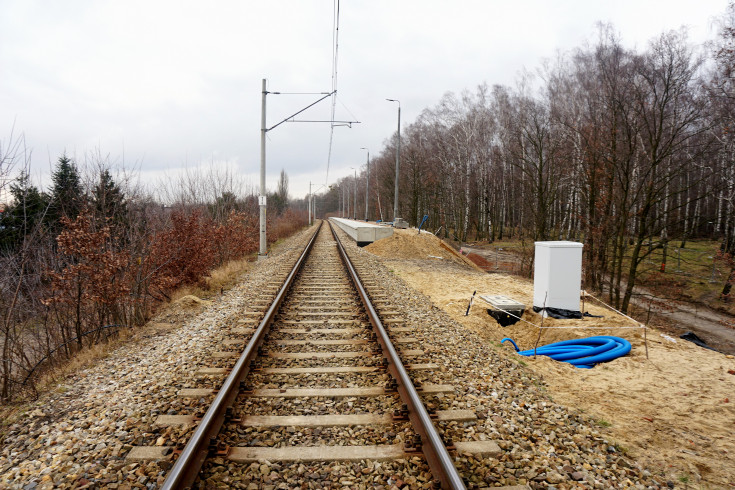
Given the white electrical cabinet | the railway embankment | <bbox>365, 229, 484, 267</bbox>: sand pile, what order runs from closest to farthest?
the railway embankment
the white electrical cabinet
<bbox>365, 229, 484, 267</bbox>: sand pile

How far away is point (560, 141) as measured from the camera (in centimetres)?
2348

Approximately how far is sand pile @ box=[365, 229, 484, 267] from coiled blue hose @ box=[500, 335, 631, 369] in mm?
11547

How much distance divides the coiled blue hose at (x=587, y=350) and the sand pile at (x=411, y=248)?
37.9 ft

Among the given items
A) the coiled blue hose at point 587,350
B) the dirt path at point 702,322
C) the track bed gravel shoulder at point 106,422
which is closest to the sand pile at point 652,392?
the coiled blue hose at point 587,350

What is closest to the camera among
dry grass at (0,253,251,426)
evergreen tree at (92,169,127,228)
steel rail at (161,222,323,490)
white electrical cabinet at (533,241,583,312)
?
steel rail at (161,222,323,490)

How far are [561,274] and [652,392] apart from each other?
3.37 meters

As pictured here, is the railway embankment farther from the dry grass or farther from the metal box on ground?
the metal box on ground

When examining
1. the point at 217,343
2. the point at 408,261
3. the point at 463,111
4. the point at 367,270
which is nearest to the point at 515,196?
the point at 463,111

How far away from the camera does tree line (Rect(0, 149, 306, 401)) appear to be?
6.55 meters

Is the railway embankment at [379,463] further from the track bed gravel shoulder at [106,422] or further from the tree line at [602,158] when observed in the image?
the tree line at [602,158]

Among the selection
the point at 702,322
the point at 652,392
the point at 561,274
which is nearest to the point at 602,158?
the point at 702,322

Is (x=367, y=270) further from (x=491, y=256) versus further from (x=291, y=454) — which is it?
(x=491, y=256)

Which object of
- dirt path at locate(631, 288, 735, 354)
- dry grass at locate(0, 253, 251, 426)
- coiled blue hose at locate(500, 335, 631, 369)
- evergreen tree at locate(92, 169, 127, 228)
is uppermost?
evergreen tree at locate(92, 169, 127, 228)

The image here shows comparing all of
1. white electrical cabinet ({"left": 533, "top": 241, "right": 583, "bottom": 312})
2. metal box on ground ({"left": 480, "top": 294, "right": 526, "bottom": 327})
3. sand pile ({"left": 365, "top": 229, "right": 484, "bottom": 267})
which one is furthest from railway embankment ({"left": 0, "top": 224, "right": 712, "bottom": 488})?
sand pile ({"left": 365, "top": 229, "right": 484, "bottom": 267})
